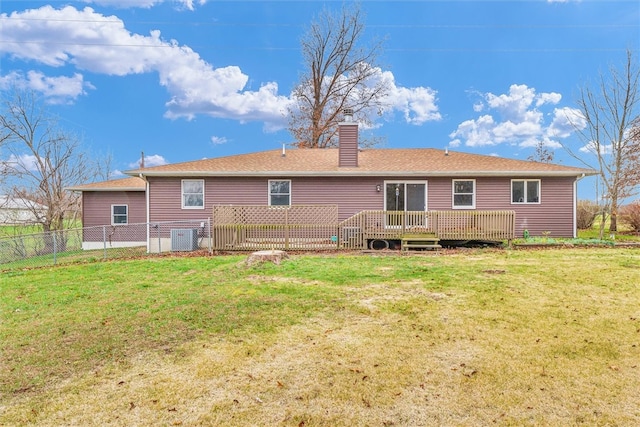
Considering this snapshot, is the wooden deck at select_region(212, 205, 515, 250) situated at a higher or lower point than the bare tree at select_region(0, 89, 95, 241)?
lower

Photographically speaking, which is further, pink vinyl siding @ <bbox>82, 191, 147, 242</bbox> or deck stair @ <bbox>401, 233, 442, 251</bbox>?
pink vinyl siding @ <bbox>82, 191, 147, 242</bbox>

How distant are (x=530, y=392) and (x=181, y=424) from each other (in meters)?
2.72

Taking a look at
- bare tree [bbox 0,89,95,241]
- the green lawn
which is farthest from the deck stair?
bare tree [bbox 0,89,95,241]

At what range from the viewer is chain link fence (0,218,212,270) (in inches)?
455

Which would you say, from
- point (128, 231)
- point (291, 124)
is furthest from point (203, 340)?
point (291, 124)

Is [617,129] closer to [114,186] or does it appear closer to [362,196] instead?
[362,196]

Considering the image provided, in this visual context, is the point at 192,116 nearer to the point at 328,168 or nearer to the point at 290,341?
the point at 328,168

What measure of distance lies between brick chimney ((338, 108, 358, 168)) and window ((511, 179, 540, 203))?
6.25 meters

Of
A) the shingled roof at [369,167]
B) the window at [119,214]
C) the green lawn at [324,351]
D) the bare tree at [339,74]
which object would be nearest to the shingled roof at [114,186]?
the window at [119,214]

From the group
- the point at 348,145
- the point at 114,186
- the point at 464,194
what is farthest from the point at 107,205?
the point at 464,194

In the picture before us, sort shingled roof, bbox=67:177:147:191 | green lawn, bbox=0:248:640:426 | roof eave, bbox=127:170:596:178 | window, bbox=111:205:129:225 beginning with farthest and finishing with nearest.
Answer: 1. window, bbox=111:205:129:225
2. shingled roof, bbox=67:177:147:191
3. roof eave, bbox=127:170:596:178
4. green lawn, bbox=0:248:640:426

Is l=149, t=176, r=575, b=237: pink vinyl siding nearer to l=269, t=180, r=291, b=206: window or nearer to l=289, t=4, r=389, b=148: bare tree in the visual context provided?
l=269, t=180, r=291, b=206: window

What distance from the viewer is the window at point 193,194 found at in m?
13.4

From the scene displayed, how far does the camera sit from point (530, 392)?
2.83 metres
